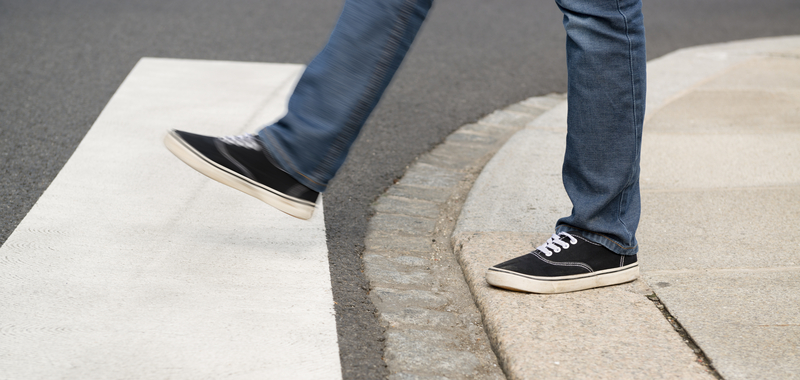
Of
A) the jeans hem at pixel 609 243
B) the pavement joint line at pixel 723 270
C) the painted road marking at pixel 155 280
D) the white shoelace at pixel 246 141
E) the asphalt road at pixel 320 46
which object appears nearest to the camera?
→ the painted road marking at pixel 155 280

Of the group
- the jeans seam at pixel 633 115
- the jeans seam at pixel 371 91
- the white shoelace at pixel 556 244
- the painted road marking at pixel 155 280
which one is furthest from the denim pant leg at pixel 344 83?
the white shoelace at pixel 556 244

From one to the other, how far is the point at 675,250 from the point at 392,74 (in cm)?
111

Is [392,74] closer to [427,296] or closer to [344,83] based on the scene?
[344,83]

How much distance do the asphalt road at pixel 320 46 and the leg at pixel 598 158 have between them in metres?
0.53

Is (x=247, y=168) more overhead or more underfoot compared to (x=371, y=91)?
more underfoot

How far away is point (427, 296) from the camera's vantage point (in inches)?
79.3

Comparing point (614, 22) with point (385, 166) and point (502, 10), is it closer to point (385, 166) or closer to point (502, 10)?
point (385, 166)

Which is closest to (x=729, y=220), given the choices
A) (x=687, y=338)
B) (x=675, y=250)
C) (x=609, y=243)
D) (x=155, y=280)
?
(x=675, y=250)

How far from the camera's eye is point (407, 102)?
157 inches

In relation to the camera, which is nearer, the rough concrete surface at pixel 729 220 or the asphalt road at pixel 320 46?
the rough concrete surface at pixel 729 220

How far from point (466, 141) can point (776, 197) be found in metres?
1.37

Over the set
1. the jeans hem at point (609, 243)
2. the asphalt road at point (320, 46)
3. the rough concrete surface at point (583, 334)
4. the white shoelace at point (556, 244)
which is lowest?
the asphalt road at point (320, 46)

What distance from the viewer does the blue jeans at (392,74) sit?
1761 mm

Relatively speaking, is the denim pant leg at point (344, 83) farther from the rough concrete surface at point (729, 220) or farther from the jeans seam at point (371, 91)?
the rough concrete surface at point (729, 220)
